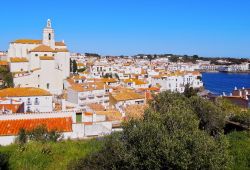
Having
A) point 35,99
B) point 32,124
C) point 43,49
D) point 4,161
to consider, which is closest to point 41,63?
point 43,49

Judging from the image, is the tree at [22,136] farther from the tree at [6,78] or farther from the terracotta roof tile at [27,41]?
the terracotta roof tile at [27,41]

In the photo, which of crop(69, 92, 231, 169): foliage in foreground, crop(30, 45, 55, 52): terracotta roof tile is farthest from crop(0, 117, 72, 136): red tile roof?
crop(30, 45, 55, 52): terracotta roof tile

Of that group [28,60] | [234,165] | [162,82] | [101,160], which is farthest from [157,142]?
[162,82]

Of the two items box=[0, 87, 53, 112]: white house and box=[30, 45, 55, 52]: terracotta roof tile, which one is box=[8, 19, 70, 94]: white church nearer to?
box=[30, 45, 55, 52]: terracotta roof tile

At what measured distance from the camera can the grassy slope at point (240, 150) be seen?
11.0 metres

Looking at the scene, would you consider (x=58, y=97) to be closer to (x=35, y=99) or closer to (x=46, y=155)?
(x=35, y=99)

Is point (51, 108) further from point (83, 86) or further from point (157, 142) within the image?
point (157, 142)

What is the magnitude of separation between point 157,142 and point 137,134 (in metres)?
0.64

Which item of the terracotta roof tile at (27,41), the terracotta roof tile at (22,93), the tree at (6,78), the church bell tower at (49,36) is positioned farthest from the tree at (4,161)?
the terracotta roof tile at (27,41)

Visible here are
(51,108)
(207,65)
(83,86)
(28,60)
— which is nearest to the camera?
(51,108)

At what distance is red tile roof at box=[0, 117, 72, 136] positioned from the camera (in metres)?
18.3

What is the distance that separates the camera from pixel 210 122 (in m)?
19.9

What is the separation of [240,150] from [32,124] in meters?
11.1

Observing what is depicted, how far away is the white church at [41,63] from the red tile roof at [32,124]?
21761 mm
